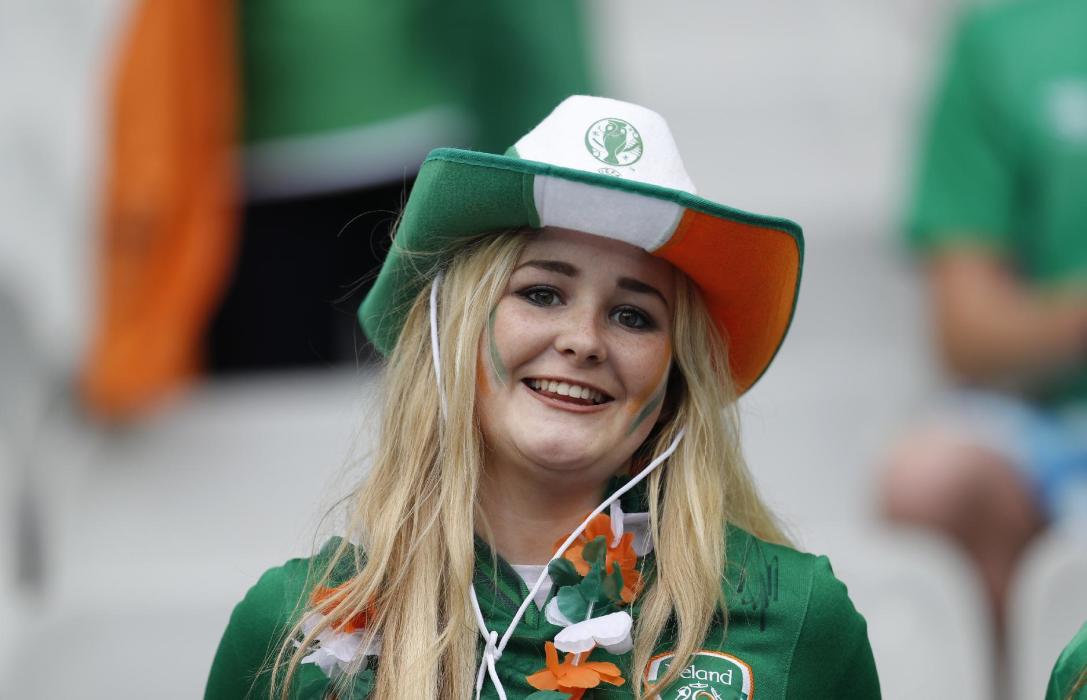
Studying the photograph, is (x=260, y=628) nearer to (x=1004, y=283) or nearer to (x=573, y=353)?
(x=573, y=353)

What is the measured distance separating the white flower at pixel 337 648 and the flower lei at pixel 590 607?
9.2 inches

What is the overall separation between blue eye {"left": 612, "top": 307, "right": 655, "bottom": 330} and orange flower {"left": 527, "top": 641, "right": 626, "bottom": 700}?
18.9 inches

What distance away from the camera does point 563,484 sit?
272 centimetres

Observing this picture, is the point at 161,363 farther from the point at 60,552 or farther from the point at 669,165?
the point at 669,165

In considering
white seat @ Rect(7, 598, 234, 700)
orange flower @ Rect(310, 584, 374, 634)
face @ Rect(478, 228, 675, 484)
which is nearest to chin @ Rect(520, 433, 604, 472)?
face @ Rect(478, 228, 675, 484)

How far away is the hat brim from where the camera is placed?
2564 mm

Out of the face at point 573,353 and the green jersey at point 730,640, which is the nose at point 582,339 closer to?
the face at point 573,353

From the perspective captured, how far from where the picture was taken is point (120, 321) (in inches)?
192

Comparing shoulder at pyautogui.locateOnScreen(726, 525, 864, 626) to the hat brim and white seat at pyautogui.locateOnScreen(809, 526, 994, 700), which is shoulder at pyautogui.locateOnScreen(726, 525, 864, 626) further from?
white seat at pyautogui.locateOnScreen(809, 526, 994, 700)

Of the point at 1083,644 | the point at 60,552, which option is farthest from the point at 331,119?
the point at 1083,644

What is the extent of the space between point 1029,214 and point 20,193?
298cm

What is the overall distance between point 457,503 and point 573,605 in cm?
23

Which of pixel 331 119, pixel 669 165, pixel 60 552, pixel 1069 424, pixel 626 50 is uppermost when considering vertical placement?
pixel 626 50

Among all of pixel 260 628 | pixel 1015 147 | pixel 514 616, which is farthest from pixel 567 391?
pixel 1015 147
